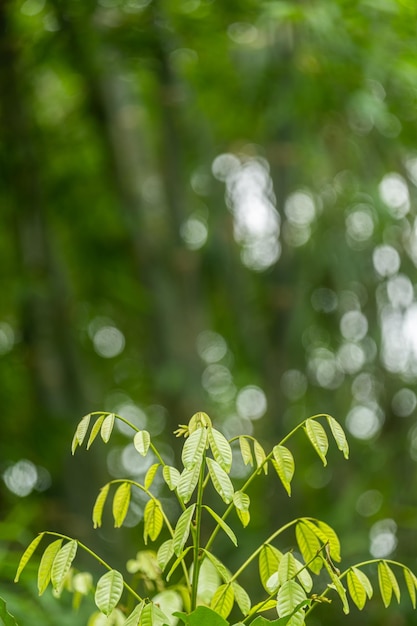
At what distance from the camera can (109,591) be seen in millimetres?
954

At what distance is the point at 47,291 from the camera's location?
3.62 meters

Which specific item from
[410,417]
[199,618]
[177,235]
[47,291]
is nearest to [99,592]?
[199,618]

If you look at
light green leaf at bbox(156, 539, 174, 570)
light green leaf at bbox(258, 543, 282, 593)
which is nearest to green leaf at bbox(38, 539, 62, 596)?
light green leaf at bbox(156, 539, 174, 570)

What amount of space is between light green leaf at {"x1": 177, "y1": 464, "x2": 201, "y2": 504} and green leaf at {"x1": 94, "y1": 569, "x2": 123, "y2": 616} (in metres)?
0.12

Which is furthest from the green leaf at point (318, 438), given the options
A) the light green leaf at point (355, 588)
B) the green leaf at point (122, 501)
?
the green leaf at point (122, 501)

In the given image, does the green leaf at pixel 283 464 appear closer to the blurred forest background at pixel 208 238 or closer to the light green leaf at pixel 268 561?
the light green leaf at pixel 268 561

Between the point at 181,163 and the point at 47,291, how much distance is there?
970 mm

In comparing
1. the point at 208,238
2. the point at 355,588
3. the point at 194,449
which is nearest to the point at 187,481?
the point at 194,449

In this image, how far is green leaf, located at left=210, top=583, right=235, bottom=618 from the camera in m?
1.03

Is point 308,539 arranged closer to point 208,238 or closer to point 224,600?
point 224,600

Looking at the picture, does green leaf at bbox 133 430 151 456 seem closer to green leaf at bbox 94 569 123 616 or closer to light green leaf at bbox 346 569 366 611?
green leaf at bbox 94 569 123 616

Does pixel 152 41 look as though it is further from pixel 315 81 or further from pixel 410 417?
pixel 410 417

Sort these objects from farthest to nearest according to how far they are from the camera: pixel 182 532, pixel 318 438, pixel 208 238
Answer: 1. pixel 208 238
2. pixel 318 438
3. pixel 182 532

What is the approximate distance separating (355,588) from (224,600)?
16 cm
